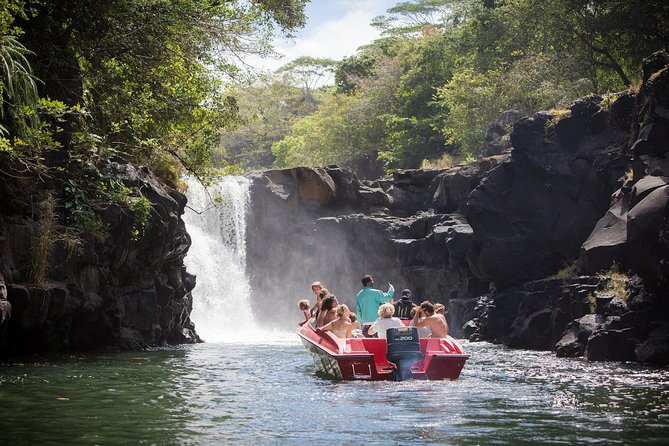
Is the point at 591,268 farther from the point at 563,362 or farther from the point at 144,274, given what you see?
the point at 144,274

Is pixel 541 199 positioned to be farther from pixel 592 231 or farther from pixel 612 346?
pixel 612 346

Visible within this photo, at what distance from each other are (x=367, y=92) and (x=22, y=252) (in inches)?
1680

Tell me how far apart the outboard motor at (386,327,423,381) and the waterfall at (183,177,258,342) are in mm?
18774

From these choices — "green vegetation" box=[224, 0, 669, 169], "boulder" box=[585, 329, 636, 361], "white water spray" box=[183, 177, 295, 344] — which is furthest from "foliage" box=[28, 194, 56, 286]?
"green vegetation" box=[224, 0, 669, 169]

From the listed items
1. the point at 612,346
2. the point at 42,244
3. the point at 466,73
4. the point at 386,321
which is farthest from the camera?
the point at 466,73

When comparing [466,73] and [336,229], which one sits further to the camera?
[466,73]

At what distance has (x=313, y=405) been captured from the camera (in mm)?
12016

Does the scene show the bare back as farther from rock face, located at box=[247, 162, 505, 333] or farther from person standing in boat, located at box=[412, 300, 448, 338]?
rock face, located at box=[247, 162, 505, 333]

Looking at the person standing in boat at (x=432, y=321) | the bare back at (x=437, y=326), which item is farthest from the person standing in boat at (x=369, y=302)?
the bare back at (x=437, y=326)

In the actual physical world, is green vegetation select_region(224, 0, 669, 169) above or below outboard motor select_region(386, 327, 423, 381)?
above

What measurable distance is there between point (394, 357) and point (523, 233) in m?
14.9

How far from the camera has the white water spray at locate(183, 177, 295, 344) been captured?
3497 cm

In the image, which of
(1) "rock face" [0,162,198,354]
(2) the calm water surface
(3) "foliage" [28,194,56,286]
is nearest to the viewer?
(2) the calm water surface

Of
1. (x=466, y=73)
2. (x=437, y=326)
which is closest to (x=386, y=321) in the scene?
(x=437, y=326)
